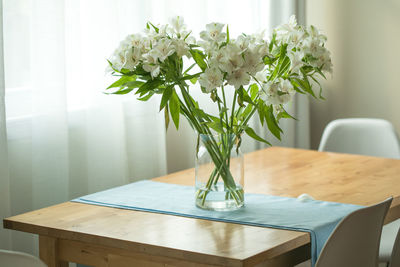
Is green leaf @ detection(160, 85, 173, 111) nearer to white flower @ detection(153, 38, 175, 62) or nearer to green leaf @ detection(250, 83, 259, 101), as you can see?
white flower @ detection(153, 38, 175, 62)

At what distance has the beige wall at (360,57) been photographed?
443 centimetres

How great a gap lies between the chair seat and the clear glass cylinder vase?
2.52 feet

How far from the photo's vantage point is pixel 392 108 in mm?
4473

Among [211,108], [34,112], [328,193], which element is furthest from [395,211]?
[211,108]

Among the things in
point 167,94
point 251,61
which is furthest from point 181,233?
point 251,61

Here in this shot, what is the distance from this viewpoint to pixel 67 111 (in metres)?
2.90

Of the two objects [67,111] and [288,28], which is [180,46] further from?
[67,111]

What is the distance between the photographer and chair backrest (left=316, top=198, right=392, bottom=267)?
177cm

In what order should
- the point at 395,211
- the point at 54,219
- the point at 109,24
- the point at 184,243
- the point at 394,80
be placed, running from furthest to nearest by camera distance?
1. the point at 394,80
2. the point at 109,24
3. the point at 395,211
4. the point at 54,219
5. the point at 184,243

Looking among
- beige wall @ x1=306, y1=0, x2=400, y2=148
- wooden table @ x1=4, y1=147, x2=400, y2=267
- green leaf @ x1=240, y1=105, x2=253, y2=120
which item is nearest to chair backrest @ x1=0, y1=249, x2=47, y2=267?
wooden table @ x1=4, y1=147, x2=400, y2=267

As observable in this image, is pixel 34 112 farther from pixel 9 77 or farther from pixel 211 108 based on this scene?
pixel 211 108

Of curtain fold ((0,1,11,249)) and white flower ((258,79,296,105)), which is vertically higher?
white flower ((258,79,296,105))

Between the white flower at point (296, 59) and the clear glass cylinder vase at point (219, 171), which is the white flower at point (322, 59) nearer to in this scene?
the white flower at point (296, 59)

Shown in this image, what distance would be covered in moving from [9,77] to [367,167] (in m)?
1.43
